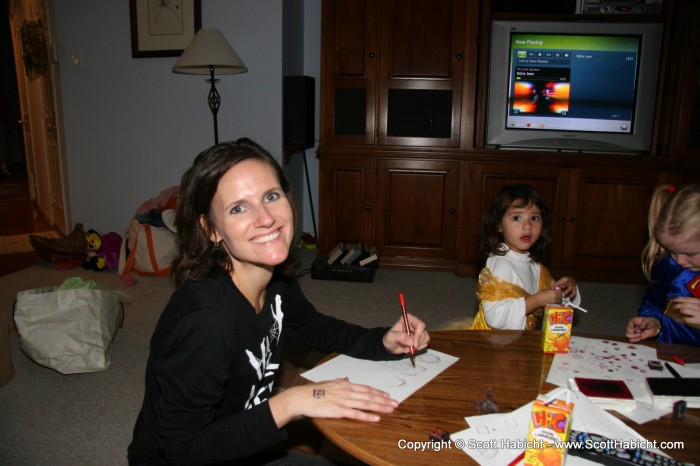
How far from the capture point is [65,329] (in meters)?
2.27

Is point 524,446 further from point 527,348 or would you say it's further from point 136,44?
point 136,44

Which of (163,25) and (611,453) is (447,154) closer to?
(163,25)

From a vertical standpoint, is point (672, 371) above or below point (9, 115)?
below

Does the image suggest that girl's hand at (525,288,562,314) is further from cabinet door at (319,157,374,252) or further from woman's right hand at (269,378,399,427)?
cabinet door at (319,157,374,252)

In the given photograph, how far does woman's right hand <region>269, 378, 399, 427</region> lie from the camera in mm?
890

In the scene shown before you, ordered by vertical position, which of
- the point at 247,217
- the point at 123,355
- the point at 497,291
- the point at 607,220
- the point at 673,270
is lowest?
the point at 123,355

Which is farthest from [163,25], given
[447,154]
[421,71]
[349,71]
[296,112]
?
[447,154]

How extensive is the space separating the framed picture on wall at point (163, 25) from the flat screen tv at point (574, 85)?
211cm

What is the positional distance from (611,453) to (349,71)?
3.30 m

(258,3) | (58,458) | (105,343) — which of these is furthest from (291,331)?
(258,3)

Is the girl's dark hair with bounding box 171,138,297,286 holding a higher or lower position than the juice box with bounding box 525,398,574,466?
higher

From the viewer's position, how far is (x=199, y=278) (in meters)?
1.05

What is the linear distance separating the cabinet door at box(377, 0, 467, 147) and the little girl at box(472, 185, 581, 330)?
2.00 metres

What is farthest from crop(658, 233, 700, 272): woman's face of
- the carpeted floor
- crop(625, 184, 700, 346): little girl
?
the carpeted floor
